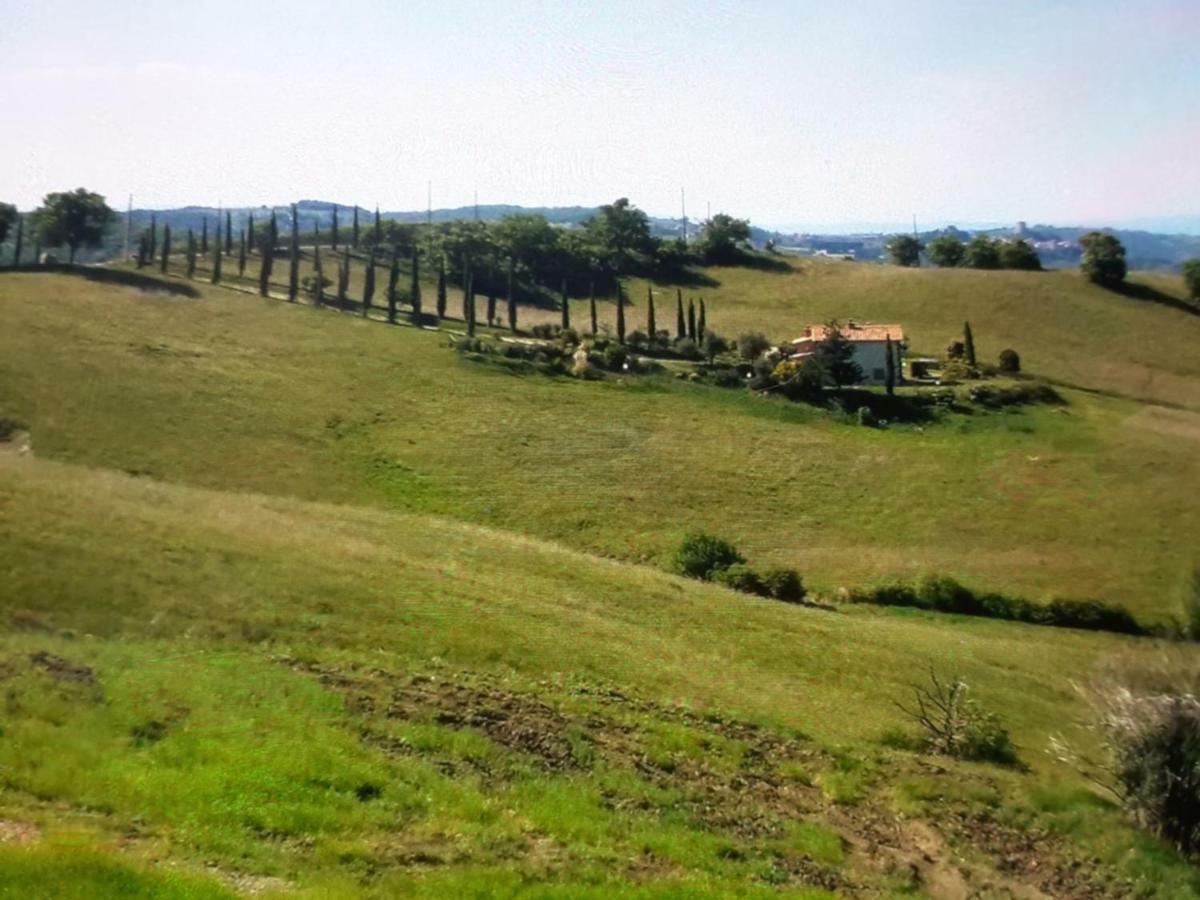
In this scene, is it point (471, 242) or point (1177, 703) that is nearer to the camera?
point (1177, 703)

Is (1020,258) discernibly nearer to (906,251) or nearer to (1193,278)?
(1193,278)

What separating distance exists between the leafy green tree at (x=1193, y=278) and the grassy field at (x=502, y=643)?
59.0 meters

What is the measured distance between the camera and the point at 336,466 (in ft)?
183

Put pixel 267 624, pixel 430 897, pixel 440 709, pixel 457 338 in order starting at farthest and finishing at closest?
1. pixel 457 338
2. pixel 267 624
3. pixel 440 709
4. pixel 430 897

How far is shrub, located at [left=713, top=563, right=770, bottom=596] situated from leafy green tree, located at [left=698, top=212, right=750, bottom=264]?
10699 centimetres

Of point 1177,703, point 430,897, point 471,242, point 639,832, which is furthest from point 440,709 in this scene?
point 471,242

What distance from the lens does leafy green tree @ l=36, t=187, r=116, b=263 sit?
98500 millimetres

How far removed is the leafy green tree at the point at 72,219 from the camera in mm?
98500

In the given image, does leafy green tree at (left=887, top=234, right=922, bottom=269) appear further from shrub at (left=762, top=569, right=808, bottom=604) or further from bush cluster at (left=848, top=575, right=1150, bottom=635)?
shrub at (left=762, top=569, right=808, bottom=604)

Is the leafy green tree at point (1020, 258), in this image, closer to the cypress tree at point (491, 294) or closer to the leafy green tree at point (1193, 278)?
the leafy green tree at point (1193, 278)

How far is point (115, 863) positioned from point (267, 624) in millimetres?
14287

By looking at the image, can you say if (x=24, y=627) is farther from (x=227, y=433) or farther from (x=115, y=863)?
(x=227, y=433)

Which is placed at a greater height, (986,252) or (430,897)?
(986,252)

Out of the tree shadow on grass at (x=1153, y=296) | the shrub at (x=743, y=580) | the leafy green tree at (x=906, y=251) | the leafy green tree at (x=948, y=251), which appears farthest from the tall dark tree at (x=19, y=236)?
the leafy green tree at (x=906, y=251)
